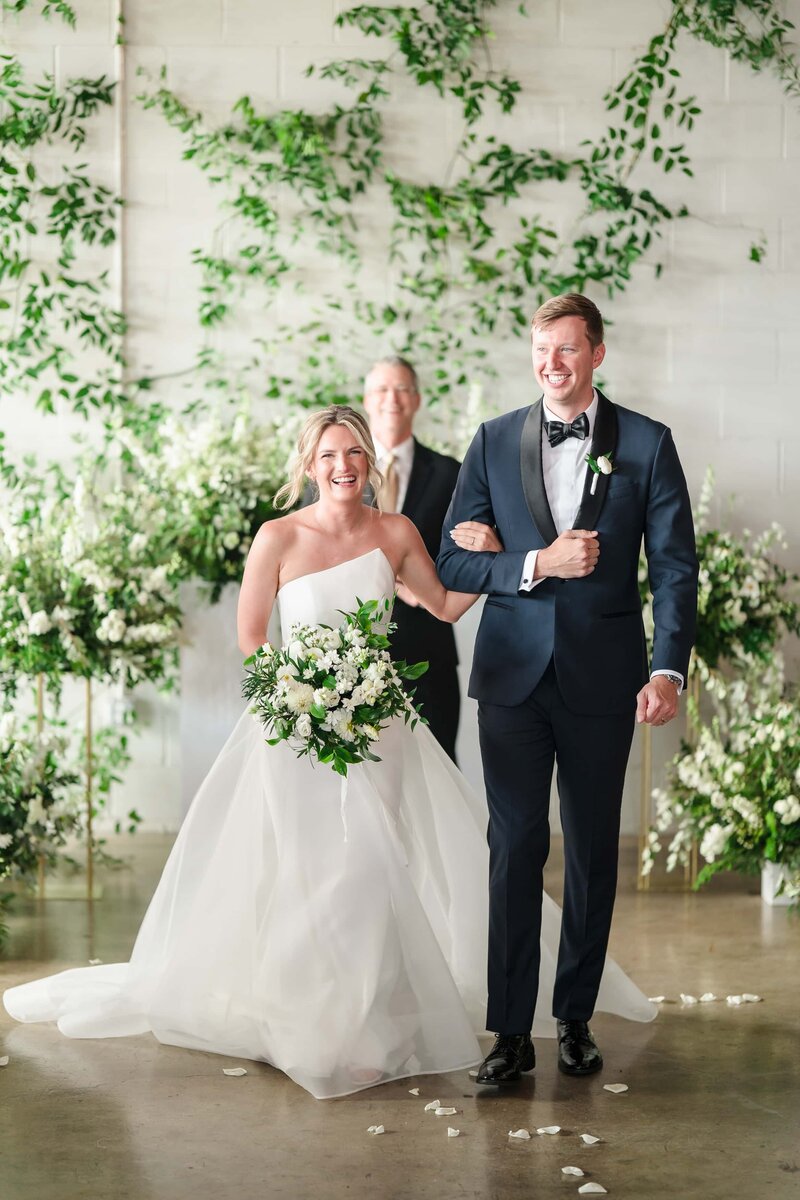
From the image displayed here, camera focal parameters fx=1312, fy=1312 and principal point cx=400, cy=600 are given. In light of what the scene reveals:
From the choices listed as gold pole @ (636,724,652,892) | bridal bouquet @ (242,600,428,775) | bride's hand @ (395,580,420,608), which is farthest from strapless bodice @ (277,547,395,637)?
gold pole @ (636,724,652,892)

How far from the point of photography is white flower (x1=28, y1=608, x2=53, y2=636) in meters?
4.57

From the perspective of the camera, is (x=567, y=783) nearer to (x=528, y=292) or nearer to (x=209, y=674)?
(x=209, y=674)

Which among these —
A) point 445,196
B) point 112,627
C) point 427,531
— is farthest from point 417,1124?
point 445,196

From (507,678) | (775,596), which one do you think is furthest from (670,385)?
(507,678)

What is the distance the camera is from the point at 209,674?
5219 mm

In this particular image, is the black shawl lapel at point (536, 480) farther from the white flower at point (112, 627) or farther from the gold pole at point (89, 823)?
the gold pole at point (89, 823)

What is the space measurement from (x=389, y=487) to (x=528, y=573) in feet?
4.77

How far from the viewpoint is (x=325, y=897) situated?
3250 millimetres

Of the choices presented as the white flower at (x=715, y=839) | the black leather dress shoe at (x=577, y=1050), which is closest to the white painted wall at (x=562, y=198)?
the white flower at (x=715, y=839)

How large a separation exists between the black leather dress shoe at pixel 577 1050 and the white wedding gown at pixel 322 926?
232mm

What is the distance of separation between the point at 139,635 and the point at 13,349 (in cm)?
182

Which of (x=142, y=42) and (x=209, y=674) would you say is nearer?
(x=209, y=674)

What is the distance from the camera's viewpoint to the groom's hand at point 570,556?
3.00 m

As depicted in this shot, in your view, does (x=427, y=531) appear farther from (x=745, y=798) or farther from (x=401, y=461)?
(x=745, y=798)
